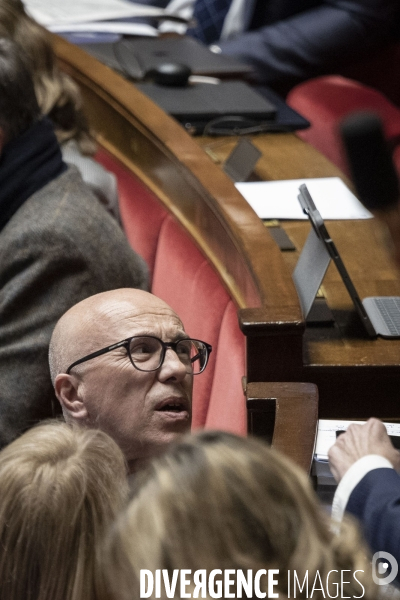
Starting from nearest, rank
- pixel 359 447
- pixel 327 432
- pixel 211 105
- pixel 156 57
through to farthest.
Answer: pixel 359 447
pixel 327 432
pixel 211 105
pixel 156 57

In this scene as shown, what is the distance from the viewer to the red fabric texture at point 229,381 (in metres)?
1.38

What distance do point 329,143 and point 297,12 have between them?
1.07 m

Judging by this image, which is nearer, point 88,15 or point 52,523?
point 52,523

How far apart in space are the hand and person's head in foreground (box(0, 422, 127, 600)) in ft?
1.08

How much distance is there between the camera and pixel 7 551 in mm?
769

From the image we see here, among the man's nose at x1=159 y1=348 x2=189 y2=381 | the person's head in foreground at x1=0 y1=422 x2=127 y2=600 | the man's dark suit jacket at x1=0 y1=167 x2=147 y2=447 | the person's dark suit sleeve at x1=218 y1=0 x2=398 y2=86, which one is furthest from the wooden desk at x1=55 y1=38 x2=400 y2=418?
the person's dark suit sleeve at x1=218 y1=0 x2=398 y2=86

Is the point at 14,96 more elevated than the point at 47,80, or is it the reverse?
the point at 47,80

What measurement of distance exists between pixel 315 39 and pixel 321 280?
229 cm

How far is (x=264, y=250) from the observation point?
1.42 metres

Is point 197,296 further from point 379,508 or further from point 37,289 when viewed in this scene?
point 379,508

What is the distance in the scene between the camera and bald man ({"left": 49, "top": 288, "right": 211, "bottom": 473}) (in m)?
1.27

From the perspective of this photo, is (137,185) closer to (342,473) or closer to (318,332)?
(318,332)

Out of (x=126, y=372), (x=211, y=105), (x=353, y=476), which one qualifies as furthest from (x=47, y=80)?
(x=353, y=476)

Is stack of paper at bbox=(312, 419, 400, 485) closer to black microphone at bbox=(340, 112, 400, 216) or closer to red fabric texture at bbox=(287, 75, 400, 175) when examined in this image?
black microphone at bbox=(340, 112, 400, 216)
